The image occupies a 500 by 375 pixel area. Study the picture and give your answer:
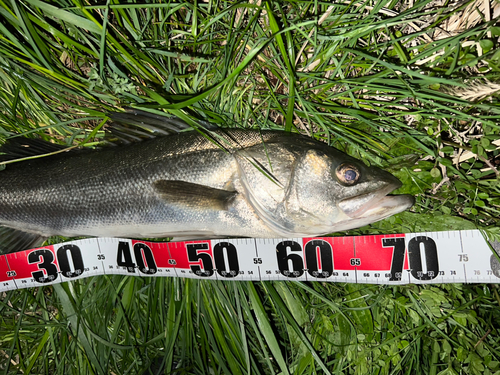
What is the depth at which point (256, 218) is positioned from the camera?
7.42 ft

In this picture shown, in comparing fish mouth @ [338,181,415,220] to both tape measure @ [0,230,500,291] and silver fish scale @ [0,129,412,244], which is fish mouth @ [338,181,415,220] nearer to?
silver fish scale @ [0,129,412,244]

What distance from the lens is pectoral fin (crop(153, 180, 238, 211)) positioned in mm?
2215

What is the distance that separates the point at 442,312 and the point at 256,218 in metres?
1.69

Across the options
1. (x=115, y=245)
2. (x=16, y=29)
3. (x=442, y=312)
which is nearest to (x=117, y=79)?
(x=16, y=29)

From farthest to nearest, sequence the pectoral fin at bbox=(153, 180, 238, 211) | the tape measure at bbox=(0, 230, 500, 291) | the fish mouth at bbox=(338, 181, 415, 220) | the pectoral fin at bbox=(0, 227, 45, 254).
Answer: the pectoral fin at bbox=(0, 227, 45, 254), the tape measure at bbox=(0, 230, 500, 291), the pectoral fin at bbox=(153, 180, 238, 211), the fish mouth at bbox=(338, 181, 415, 220)

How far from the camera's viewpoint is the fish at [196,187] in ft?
7.00

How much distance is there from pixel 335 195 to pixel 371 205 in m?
0.24

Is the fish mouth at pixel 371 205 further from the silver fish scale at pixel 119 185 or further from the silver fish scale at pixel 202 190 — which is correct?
the silver fish scale at pixel 119 185

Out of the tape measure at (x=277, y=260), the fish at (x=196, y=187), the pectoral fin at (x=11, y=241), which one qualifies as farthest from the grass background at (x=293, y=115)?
the pectoral fin at (x=11, y=241)

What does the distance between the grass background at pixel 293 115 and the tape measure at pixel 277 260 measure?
0.49ft

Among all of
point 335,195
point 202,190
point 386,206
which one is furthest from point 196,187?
point 386,206

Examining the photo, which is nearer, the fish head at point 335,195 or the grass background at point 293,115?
the fish head at point 335,195

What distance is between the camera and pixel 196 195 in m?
2.22

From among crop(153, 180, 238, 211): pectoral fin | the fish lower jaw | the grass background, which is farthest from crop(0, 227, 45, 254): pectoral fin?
the fish lower jaw
